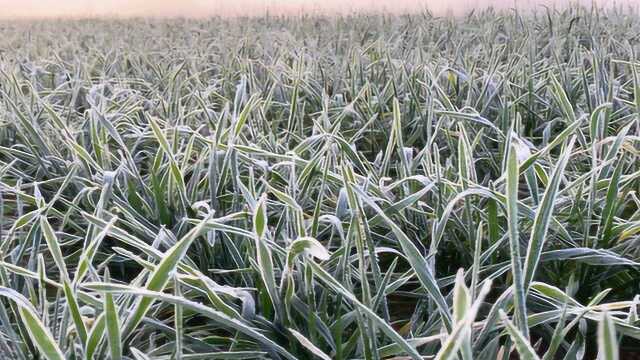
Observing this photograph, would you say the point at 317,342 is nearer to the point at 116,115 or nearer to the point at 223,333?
the point at 223,333

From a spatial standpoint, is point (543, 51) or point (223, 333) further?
point (543, 51)

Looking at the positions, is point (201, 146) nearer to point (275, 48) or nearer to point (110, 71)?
point (110, 71)

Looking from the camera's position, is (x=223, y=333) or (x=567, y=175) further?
(x=567, y=175)

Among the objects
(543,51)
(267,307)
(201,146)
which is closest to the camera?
(267,307)

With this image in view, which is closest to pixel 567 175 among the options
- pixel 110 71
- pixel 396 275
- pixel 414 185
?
pixel 414 185

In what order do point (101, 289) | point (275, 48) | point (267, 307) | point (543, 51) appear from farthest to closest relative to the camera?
point (275, 48) → point (543, 51) → point (267, 307) → point (101, 289)

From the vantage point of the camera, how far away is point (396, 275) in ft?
1.87

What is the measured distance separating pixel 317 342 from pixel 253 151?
248 millimetres

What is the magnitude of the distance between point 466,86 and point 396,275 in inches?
26.5

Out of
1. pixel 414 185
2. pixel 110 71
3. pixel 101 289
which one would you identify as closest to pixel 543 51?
pixel 414 185

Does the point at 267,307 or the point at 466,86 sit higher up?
the point at 466,86

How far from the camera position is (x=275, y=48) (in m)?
1.95

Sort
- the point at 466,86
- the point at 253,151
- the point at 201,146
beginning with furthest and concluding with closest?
1. the point at 466,86
2. the point at 201,146
3. the point at 253,151

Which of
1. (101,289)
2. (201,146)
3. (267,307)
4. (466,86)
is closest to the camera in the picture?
(101,289)
